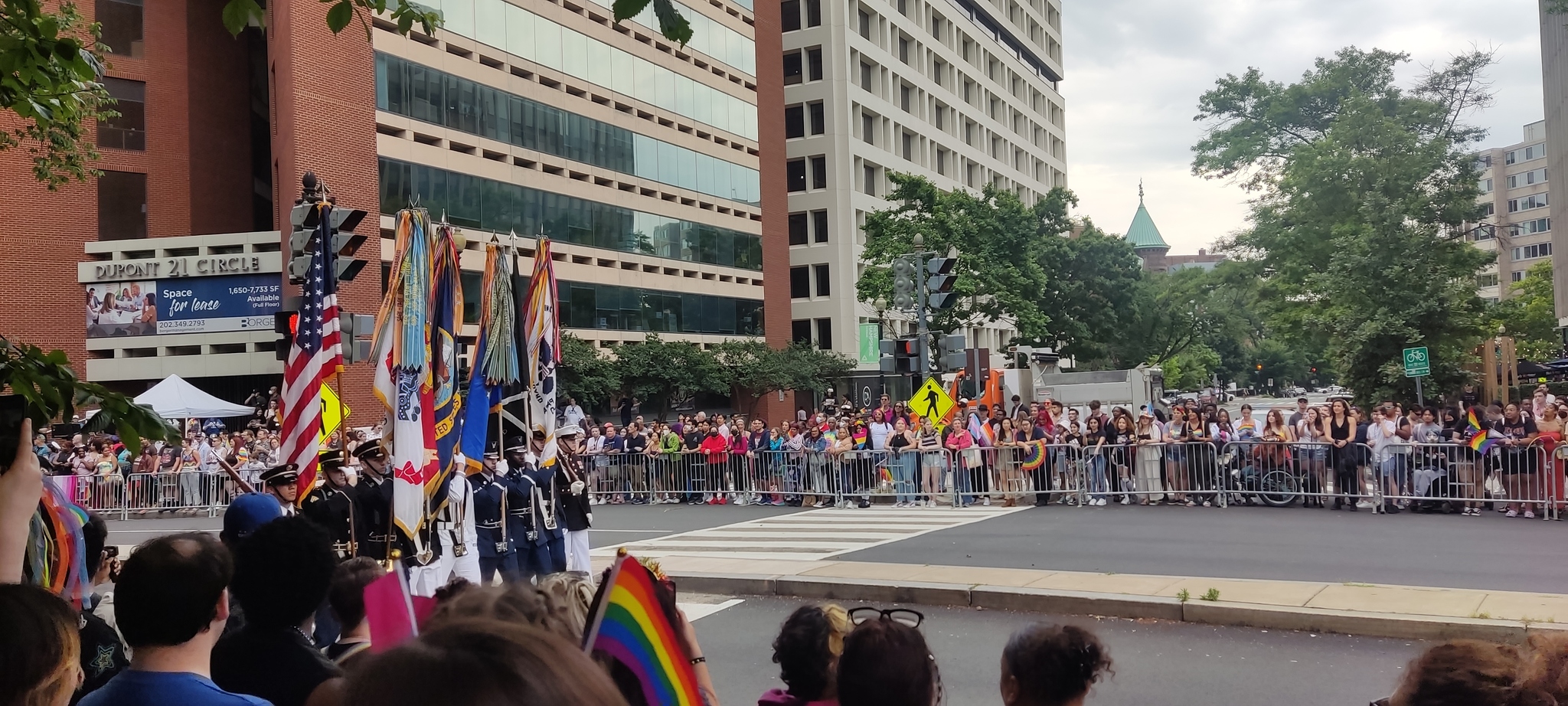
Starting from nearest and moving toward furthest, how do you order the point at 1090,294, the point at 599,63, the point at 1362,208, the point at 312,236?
the point at 312,236 → the point at 1362,208 → the point at 599,63 → the point at 1090,294

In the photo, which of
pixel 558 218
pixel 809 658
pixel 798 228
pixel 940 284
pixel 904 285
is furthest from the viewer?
pixel 798 228

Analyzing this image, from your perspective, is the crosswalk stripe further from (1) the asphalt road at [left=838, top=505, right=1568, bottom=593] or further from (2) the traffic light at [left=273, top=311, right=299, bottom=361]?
(2) the traffic light at [left=273, top=311, right=299, bottom=361]

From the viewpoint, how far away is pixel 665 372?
41.5 m

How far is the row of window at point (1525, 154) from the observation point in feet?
382

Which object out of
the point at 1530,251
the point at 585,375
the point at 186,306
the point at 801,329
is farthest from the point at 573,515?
the point at 1530,251

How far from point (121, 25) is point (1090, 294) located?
1629 inches

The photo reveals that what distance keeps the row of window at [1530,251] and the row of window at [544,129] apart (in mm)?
94766

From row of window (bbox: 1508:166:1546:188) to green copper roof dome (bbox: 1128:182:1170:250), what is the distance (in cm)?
Result: 4798

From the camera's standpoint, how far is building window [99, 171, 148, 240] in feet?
116

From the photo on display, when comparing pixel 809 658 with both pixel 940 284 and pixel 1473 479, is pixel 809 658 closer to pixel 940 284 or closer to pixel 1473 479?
pixel 1473 479

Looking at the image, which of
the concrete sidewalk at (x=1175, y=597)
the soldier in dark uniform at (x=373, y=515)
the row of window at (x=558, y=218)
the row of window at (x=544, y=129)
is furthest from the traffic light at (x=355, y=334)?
the row of window at (x=544, y=129)

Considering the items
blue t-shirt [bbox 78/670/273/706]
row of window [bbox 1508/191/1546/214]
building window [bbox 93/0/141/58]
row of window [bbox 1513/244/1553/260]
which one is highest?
row of window [bbox 1508/191/1546/214]

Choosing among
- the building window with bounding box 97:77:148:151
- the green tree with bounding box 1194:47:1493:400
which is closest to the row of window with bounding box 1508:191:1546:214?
the green tree with bounding box 1194:47:1493:400

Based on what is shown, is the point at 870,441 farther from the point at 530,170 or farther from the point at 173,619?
the point at 530,170
